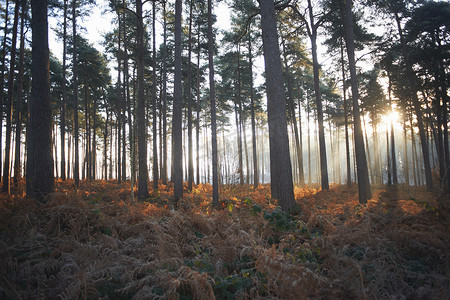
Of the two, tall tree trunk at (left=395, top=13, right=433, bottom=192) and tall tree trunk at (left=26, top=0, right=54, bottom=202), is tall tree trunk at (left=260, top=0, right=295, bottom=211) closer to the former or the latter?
tall tree trunk at (left=26, top=0, right=54, bottom=202)

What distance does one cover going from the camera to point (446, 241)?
3320 mm

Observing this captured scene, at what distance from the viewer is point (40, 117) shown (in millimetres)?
5535

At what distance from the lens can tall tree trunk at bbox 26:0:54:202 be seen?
5410mm

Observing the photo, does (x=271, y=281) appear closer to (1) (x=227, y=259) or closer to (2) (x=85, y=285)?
(1) (x=227, y=259)

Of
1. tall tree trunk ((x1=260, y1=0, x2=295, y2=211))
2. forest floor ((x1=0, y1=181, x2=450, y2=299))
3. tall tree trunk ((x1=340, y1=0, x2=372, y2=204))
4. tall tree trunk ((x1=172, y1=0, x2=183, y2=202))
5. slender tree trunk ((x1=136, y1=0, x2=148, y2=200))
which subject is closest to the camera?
forest floor ((x1=0, y1=181, x2=450, y2=299))

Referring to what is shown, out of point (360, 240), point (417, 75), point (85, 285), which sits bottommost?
point (360, 240)

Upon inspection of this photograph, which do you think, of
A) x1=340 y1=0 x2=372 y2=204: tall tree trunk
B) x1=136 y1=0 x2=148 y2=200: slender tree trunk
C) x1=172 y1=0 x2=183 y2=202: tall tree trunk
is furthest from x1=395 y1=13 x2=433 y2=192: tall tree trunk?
x1=136 y1=0 x2=148 y2=200: slender tree trunk

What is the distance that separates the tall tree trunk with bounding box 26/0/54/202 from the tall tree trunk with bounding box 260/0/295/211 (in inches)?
258

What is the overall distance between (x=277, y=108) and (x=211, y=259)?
16.4ft

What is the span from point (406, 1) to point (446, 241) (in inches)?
709

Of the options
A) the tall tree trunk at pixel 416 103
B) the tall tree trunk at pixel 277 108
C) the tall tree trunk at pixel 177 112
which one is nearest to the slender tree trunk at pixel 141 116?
the tall tree trunk at pixel 177 112

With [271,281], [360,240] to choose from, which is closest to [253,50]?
[360,240]

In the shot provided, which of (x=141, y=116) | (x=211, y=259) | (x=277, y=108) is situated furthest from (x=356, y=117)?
(x=141, y=116)

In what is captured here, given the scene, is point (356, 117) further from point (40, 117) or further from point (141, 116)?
Result: point (40, 117)
